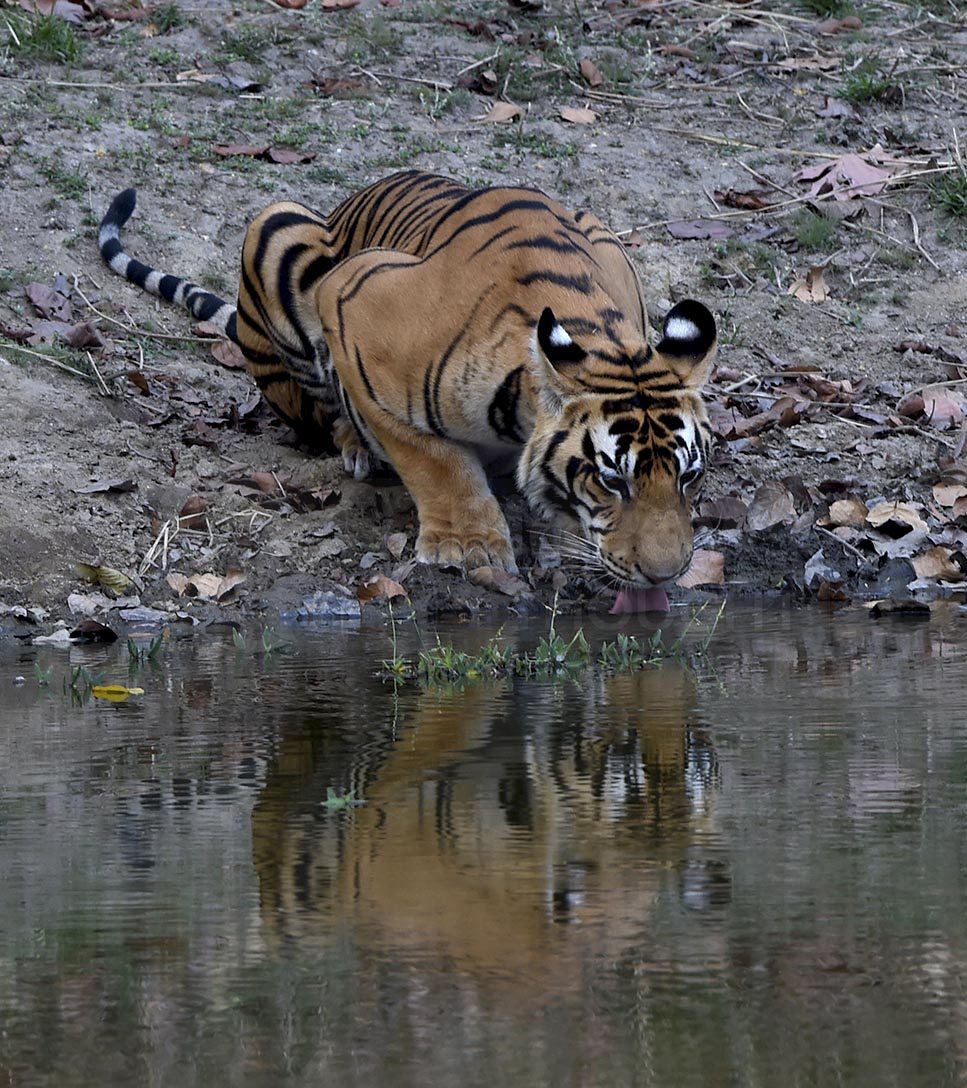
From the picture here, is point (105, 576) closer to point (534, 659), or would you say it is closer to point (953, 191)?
point (534, 659)

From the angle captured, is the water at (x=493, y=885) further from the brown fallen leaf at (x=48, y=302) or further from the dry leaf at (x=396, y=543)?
the brown fallen leaf at (x=48, y=302)

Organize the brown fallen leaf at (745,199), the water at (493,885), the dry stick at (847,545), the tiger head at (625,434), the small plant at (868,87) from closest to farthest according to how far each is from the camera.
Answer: the water at (493,885), the tiger head at (625,434), the dry stick at (847,545), the brown fallen leaf at (745,199), the small plant at (868,87)

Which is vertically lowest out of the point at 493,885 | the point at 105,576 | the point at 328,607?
the point at 493,885

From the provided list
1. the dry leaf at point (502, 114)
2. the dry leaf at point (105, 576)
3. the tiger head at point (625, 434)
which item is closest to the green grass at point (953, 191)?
the dry leaf at point (502, 114)

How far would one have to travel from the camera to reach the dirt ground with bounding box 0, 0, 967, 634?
19.4 feet

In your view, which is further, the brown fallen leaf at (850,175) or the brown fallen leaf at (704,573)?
the brown fallen leaf at (850,175)

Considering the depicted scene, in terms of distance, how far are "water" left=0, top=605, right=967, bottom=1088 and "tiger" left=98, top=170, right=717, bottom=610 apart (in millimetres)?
965

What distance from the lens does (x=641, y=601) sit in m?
5.38

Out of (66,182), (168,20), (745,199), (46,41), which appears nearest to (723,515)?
(745,199)

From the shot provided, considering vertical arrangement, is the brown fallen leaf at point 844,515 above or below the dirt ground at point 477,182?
below

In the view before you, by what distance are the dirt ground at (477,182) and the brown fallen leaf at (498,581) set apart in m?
0.03

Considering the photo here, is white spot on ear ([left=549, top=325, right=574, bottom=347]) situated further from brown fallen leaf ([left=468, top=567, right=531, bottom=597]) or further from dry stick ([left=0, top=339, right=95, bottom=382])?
A: dry stick ([left=0, top=339, right=95, bottom=382])

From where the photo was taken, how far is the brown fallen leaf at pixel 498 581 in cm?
568

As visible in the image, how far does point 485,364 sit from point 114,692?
5.53 feet
